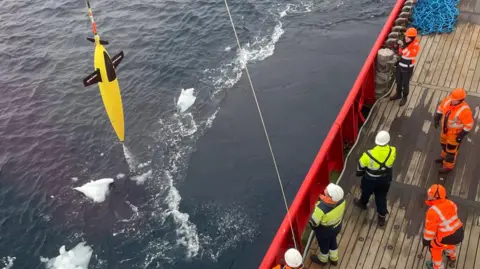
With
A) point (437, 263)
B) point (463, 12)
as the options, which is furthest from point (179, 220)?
point (463, 12)

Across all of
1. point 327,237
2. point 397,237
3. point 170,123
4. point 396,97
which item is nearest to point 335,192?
point 327,237

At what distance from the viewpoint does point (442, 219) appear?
7164 millimetres

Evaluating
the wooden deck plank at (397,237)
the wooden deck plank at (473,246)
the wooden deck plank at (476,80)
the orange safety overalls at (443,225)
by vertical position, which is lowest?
the wooden deck plank at (476,80)

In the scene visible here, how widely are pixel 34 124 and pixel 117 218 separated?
7.00m

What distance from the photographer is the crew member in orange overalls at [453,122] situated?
8.77 meters

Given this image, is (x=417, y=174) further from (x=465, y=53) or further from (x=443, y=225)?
(x=465, y=53)

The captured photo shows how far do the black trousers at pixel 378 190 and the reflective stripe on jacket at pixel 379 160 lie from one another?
0.13 metres

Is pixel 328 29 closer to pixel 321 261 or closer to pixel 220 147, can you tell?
pixel 220 147

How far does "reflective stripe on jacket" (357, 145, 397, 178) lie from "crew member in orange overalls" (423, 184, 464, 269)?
0.92m

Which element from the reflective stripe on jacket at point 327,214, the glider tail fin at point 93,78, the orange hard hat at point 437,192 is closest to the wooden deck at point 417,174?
the reflective stripe on jacket at point 327,214

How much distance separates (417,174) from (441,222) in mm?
2739

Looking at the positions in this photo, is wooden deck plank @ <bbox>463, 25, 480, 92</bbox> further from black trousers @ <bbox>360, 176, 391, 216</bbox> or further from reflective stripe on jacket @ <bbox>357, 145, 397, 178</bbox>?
reflective stripe on jacket @ <bbox>357, 145, 397, 178</bbox>

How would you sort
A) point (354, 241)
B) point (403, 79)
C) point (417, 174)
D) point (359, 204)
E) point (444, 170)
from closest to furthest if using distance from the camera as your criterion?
point (354, 241) < point (359, 204) < point (444, 170) < point (417, 174) < point (403, 79)

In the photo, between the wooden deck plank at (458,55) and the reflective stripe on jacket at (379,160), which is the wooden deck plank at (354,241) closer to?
the reflective stripe on jacket at (379,160)
